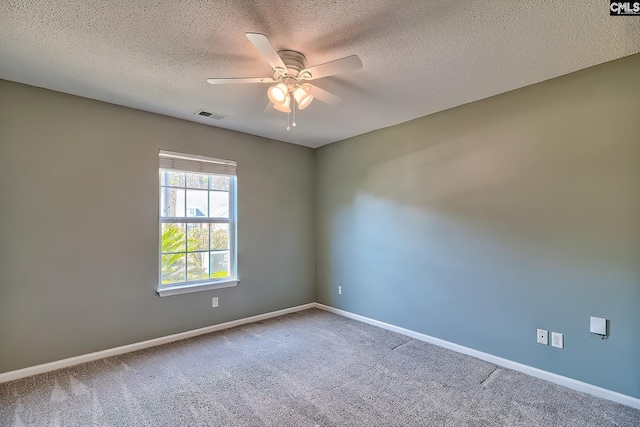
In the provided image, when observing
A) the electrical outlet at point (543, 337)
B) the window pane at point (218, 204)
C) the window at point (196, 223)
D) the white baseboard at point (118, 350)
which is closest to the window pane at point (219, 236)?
the window at point (196, 223)

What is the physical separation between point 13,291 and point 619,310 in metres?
4.81

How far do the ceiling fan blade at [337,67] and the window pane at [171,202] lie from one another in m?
2.25

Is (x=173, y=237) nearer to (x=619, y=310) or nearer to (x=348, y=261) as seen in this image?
(x=348, y=261)

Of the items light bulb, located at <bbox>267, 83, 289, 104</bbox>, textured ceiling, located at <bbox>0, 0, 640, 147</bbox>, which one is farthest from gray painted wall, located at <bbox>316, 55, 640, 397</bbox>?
light bulb, located at <bbox>267, 83, 289, 104</bbox>

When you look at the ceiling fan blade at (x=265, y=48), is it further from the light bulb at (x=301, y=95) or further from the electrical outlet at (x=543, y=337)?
the electrical outlet at (x=543, y=337)

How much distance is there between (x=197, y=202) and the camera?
3.71 metres

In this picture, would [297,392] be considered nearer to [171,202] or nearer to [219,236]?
[219,236]

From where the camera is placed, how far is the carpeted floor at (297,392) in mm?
2066

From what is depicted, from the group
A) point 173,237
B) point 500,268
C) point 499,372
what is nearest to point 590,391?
point 499,372

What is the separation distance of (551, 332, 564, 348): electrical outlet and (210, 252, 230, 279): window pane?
3431 mm

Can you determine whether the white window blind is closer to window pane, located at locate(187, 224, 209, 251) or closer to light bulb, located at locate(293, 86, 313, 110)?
window pane, located at locate(187, 224, 209, 251)

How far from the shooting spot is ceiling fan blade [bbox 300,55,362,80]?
1.77 metres

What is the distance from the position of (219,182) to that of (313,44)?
234cm
